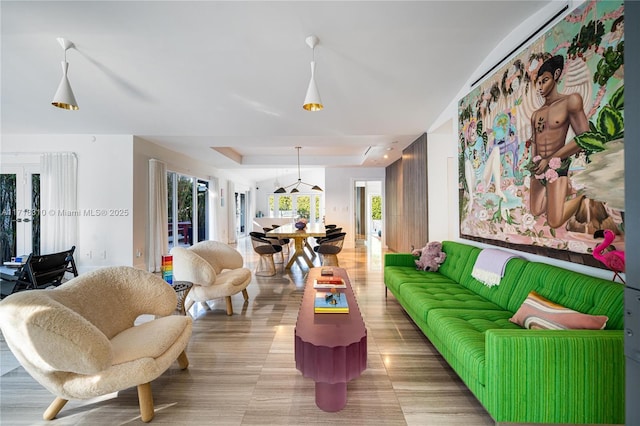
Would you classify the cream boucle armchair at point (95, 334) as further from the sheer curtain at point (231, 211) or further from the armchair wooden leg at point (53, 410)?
the sheer curtain at point (231, 211)

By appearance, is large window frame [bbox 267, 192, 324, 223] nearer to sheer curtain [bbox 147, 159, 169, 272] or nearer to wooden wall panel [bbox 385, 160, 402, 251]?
wooden wall panel [bbox 385, 160, 402, 251]

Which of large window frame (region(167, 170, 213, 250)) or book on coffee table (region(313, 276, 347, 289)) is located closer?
book on coffee table (region(313, 276, 347, 289))

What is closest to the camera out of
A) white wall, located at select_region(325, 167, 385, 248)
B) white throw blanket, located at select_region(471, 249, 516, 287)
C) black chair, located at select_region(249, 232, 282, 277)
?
white throw blanket, located at select_region(471, 249, 516, 287)

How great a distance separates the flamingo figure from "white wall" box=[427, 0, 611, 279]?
18cm

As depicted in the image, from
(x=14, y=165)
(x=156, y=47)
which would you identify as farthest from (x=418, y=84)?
(x=14, y=165)

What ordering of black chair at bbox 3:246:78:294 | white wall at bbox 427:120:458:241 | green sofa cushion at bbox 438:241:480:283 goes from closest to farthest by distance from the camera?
green sofa cushion at bbox 438:241:480:283 → black chair at bbox 3:246:78:294 → white wall at bbox 427:120:458:241

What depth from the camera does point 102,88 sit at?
347 centimetres

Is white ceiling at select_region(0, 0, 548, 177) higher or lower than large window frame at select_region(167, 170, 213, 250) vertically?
higher

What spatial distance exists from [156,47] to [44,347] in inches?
106

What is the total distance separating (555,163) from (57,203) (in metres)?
7.14

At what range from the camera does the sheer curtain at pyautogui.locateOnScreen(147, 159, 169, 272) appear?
557cm

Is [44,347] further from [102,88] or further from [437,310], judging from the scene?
[102,88]

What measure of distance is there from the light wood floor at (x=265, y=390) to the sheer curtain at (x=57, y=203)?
2.88 meters

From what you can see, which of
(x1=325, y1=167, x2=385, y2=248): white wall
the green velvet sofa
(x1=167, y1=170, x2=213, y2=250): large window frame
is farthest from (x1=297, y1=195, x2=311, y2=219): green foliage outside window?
the green velvet sofa
